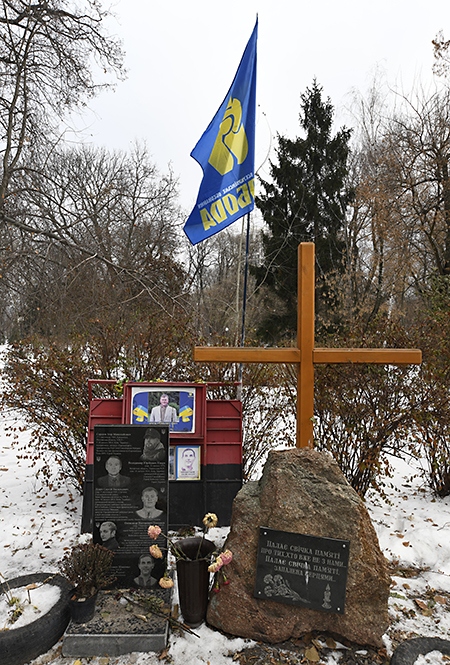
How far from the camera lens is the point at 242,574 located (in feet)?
10.1

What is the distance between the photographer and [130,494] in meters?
3.39

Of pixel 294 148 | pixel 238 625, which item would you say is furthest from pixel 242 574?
pixel 294 148

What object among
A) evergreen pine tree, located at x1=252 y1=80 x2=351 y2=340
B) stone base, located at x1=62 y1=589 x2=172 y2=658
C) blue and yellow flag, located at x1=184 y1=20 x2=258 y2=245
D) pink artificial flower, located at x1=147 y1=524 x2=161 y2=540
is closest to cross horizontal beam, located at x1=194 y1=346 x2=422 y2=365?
blue and yellow flag, located at x1=184 y1=20 x2=258 y2=245

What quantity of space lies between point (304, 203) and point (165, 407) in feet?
59.8

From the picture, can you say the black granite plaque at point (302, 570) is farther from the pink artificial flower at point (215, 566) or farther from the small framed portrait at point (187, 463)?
the small framed portrait at point (187, 463)

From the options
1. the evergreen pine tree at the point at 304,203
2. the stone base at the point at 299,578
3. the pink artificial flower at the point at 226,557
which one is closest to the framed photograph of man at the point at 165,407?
the stone base at the point at 299,578

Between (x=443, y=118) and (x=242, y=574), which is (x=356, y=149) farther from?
(x=242, y=574)

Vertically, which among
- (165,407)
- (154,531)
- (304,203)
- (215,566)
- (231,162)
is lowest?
(215,566)

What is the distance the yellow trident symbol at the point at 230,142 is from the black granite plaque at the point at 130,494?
8.19 feet

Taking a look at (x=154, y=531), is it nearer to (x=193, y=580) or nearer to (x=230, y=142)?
(x=193, y=580)

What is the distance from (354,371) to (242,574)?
254 centimetres

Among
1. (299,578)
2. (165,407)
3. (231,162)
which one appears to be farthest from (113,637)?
(231,162)

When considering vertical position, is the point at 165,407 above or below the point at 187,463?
above

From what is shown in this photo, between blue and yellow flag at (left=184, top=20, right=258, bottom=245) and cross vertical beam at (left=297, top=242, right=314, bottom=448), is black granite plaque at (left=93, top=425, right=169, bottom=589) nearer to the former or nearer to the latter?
cross vertical beam at (left=297, top=242, right=314, bottom=448)
